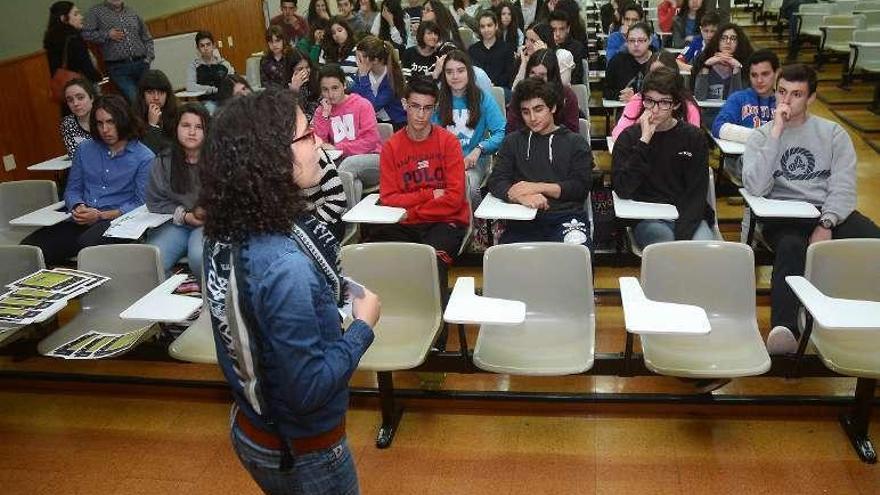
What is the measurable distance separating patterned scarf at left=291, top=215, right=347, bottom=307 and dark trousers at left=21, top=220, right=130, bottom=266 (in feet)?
8.85

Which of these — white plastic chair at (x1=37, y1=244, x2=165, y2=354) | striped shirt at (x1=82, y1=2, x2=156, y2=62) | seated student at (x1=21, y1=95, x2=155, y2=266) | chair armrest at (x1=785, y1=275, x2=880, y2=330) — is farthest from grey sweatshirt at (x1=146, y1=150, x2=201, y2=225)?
striped shirt at (x1=82, y1=2, x2=156, y2=62)

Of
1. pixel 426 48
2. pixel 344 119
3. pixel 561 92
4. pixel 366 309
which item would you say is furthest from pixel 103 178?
pixel 366 309

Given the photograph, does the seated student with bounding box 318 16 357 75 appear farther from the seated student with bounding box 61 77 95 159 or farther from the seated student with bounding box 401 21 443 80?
the seated student with bounding box 61 77 95 159

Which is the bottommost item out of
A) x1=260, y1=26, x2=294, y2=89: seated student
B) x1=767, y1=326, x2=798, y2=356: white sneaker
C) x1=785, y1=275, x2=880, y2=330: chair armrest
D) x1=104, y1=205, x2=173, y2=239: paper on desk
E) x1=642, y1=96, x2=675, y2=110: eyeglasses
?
x1=767, y1=326, x2=798, y2=356: white sneaker

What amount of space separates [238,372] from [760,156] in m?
2.55

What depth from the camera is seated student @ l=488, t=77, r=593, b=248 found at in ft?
10.7

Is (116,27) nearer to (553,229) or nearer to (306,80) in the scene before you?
(306,80)

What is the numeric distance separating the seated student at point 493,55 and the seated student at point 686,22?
79.0 inches

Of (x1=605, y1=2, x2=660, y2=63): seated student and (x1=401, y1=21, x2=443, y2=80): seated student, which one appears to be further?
(x1=605, y1=2, x2=660, y2=63): seated student

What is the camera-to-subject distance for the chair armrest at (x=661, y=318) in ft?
6.97

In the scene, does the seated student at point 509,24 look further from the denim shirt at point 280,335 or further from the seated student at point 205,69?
the denim shirt at point 280,335

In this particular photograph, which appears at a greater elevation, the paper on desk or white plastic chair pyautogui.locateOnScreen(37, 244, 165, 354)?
the paper on desk

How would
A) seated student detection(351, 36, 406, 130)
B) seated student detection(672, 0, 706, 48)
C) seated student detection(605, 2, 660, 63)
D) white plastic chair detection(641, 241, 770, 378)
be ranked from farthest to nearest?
seated student detection(672, 0, 706, 48) < seated student detection(605, 2, 660, 63) < seated student detection(351, 36, 406, 130) < white plastic chair detection(641, 241, 770, 378)

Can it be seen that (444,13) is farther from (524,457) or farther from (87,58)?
(524,457)
